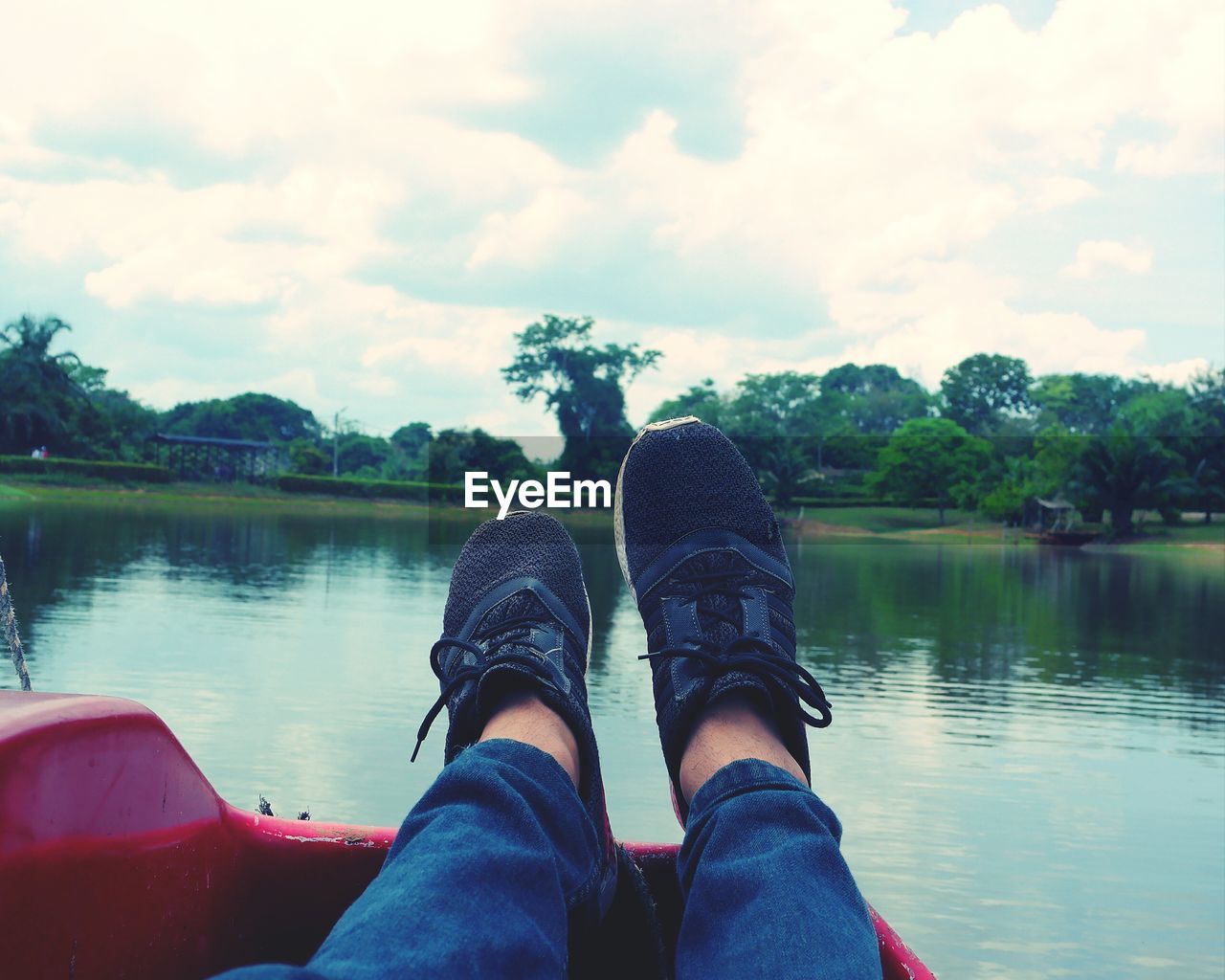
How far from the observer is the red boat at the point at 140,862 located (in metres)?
0.73

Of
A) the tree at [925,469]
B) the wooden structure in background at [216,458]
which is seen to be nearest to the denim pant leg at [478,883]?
the wooden structure in background at [216,458]

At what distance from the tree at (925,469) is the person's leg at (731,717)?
4258 cm

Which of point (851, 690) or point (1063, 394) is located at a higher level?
point (1063, 394)

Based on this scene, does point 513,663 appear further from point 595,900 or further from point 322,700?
point 322,700

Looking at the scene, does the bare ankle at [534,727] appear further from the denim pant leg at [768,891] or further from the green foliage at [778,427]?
the green foliage at [778,427]

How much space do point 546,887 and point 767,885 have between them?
0.18 meters

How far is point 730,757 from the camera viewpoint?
1.23 m

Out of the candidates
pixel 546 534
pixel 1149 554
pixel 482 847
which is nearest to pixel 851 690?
pixel 546 534

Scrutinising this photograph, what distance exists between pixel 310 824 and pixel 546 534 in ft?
2.47

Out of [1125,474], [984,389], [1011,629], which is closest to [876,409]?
[984,389]

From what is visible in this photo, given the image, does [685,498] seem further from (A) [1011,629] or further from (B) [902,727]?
(A) [1011,629]

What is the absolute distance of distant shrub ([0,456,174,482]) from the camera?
29.9 meters

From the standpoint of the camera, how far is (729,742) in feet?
4.18

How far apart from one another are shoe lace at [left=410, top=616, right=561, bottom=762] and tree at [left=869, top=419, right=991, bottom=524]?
43023 millimetres
